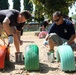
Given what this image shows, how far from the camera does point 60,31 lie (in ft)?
21.9

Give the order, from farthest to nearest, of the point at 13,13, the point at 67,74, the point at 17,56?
the point at 17,56, the point at 13,13, the point at 67,74

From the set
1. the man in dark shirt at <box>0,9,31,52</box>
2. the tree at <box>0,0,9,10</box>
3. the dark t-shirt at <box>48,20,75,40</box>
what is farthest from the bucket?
the tree at <box>0,0,9,10</box>

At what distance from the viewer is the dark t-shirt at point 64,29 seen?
6.46 metres

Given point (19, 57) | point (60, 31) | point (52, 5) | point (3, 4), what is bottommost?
point (19, 57)

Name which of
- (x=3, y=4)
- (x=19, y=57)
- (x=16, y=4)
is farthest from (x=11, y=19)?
(x=16, y=4)

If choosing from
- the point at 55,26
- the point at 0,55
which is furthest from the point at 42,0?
the point at 0,55

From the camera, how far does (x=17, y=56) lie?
6.59 meters

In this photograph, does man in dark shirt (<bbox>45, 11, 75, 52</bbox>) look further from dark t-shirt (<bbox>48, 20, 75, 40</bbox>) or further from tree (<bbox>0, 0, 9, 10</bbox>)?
tree (<bbox>0, 0, 9, 10</bbox>)

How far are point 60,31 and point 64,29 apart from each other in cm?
14

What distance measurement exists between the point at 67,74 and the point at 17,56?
1.63 m

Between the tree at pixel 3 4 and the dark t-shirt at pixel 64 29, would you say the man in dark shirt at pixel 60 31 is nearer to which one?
the dark t-shirt at pixel 64 29

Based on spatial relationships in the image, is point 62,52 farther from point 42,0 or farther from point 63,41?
point 42,0

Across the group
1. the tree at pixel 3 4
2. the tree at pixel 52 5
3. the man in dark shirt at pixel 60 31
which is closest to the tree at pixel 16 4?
the tree at pixel 3 4

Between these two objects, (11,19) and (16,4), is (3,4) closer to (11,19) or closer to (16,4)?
(16,4)
